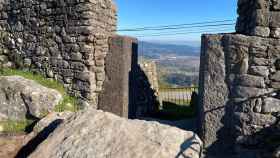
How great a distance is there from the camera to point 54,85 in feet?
27.9

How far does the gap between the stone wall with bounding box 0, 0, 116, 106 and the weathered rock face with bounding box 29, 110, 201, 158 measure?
2.65 m

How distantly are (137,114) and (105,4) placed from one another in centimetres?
274

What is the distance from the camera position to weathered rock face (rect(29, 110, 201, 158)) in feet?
15.9

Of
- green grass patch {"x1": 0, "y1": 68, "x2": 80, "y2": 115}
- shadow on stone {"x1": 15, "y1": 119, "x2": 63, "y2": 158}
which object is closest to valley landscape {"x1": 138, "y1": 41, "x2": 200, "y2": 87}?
green grass patch {"x1": 0, "y1": 68, "x2": 80, "y2": 115}

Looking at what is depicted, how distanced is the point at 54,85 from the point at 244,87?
440cm

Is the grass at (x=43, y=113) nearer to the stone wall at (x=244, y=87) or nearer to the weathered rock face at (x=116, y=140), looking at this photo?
the weathered rock face at (x=116, y=140)

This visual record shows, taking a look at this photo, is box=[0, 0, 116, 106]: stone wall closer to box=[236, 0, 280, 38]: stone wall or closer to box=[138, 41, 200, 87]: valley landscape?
box=[236, 0, 280, 38]: stone wall

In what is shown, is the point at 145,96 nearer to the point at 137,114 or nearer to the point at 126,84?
the point at 137,114

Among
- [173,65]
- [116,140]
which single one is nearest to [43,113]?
[116,140]

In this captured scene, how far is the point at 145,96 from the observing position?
976 centimetres

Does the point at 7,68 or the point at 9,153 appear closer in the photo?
the point at 9,153

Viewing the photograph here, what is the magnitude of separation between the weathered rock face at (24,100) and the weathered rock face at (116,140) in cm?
215

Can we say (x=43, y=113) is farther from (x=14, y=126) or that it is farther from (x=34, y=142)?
(x=34, y=142)

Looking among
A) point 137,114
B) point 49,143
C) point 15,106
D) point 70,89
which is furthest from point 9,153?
point 137,114
